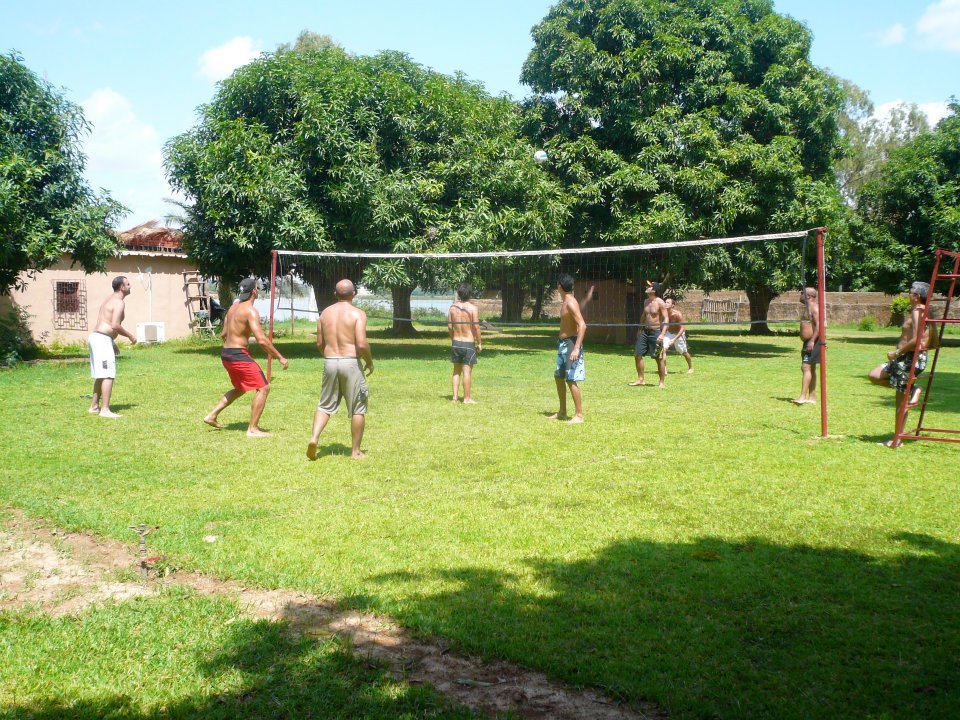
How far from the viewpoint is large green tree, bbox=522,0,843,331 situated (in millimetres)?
23688

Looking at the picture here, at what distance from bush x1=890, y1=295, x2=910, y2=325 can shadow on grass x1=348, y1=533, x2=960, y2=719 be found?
35.2m

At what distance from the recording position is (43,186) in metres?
19.0

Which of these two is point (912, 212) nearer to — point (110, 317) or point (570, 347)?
point (570, 347)

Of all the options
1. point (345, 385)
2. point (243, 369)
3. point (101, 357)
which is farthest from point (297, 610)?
point (101, 357)

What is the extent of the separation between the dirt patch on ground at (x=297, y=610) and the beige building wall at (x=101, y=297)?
771 inches

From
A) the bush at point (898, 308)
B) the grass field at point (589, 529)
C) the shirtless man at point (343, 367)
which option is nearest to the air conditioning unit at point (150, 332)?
the grass field at point (589, 529)

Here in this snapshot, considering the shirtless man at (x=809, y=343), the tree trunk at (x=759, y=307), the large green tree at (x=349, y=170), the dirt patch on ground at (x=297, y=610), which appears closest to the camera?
the dirt patch on ground at (x=297, y=610)

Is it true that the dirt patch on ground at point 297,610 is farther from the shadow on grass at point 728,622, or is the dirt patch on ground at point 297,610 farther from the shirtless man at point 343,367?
the shirtless man at point 343,367

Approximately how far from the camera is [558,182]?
2458 cm

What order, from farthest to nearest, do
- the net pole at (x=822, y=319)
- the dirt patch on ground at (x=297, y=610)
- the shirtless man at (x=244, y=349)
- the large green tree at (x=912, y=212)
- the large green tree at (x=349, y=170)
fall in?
the large green tree at (x=912, y=212)
the large green tree at (x=349, y=170)
the shirtless man at (x=244, y=349)
the net pole at (x=822, y=319)
the dirt patch on ground at (x=297, y=610)

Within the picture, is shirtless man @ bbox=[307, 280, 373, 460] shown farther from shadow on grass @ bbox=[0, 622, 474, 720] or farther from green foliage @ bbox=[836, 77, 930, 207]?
green foliage @ bbox=[836, 77, 930, 207]

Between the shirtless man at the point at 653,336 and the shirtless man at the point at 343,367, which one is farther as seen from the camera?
the shirtless man at the point at 653,336

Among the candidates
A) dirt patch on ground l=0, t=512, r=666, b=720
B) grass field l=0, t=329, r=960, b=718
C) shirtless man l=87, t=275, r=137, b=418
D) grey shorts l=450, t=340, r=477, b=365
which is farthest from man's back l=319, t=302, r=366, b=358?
grey shorts l=450, t=340, r=477, b=365

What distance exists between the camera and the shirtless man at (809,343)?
40.4 ft
